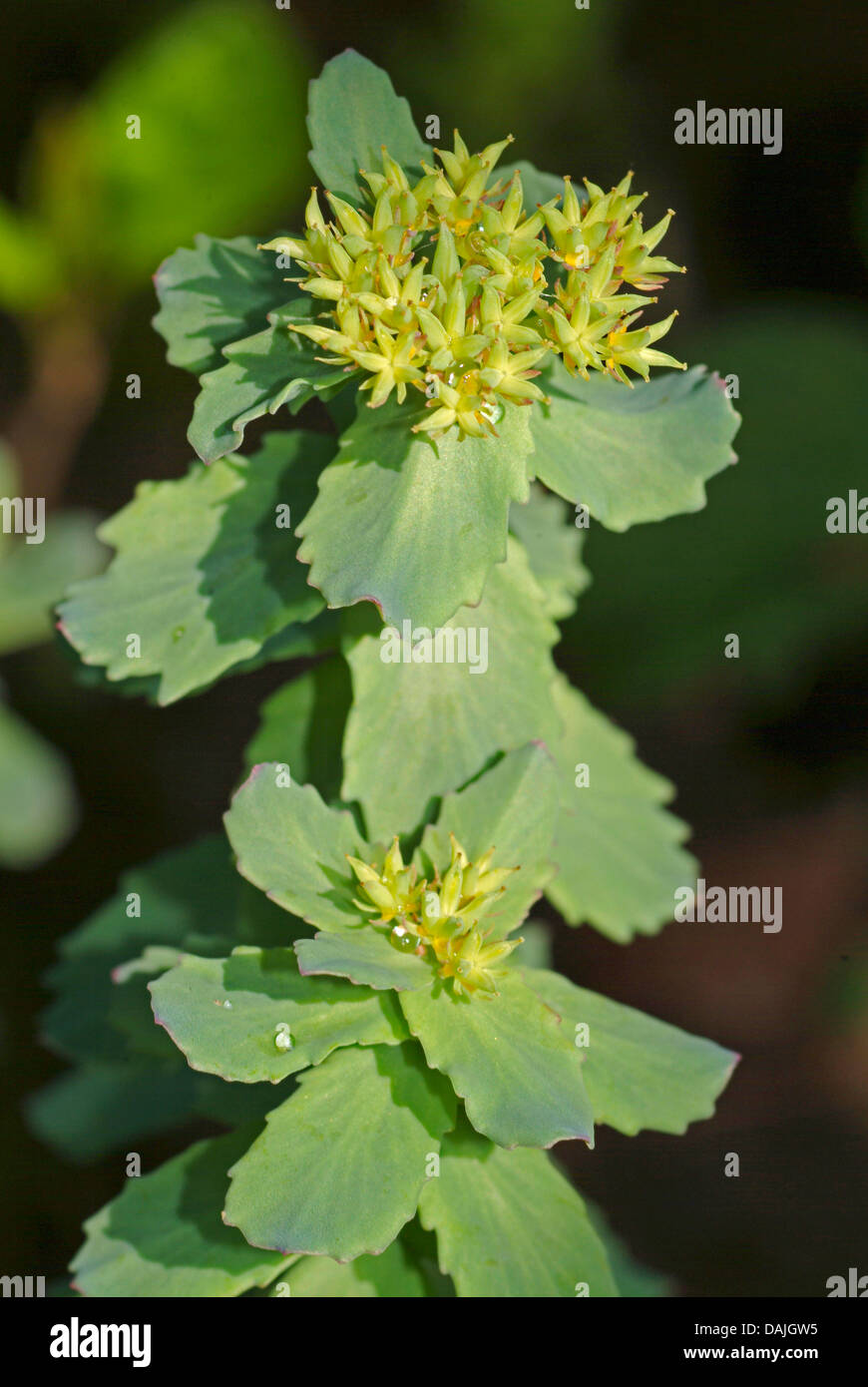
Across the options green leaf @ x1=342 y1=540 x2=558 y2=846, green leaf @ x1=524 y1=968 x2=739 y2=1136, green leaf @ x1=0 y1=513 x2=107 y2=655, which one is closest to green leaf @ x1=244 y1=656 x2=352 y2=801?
green leaf @ x1=342 y1=540 x2=558 y2=846

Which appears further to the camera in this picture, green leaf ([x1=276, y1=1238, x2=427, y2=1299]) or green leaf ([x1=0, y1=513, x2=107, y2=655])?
green leaf ([x1=0, y1=513, x2=107, y2=655])

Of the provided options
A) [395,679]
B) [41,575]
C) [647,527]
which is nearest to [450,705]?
[395,679]

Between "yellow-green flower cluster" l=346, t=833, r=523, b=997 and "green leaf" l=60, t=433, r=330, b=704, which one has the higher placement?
"green leaf" l=60, t=433, r=330, b=704

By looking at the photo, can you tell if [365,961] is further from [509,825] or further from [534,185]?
[534,185]

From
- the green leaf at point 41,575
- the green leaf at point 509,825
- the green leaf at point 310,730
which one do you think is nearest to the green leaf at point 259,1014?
the green leaf at point 509,825

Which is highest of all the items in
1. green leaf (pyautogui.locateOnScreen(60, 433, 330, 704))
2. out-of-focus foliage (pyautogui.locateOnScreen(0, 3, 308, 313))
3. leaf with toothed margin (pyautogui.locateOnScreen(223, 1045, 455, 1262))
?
out-of-focus foliage (pyautogui.locateOnScreen(0, 3, 308, 313))

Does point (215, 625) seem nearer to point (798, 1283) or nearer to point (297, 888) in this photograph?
point (297, 888)

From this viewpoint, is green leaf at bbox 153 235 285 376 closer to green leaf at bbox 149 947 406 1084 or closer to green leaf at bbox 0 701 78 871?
green leaf at bbox 149 947 406 1084
